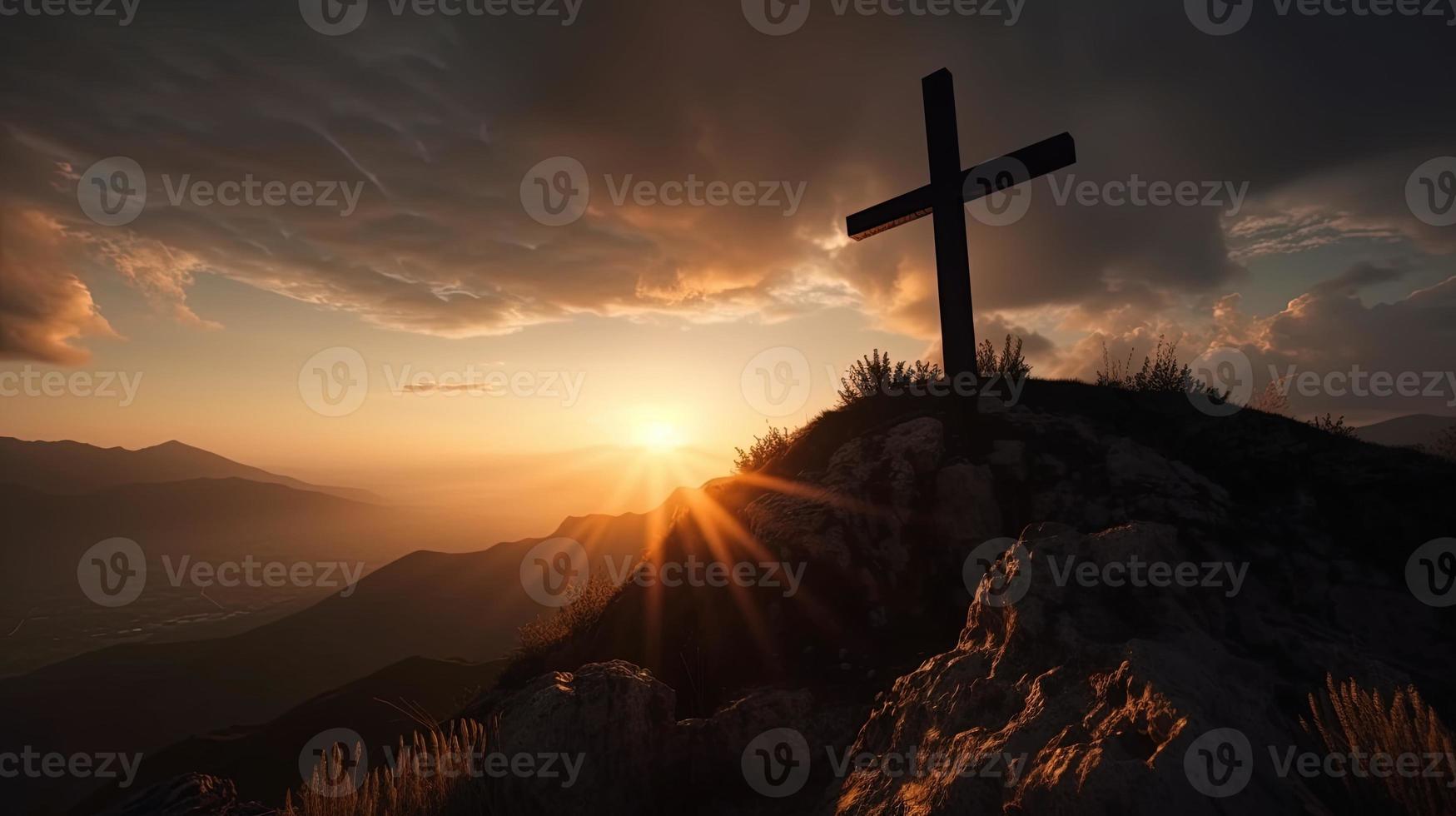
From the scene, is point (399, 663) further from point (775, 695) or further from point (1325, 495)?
point (1325, 495)

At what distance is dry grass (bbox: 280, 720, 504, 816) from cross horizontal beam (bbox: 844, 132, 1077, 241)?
9.72m

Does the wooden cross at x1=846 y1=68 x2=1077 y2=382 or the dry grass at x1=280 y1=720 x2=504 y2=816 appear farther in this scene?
the wooden cross at x1=846 y1=68 x2=1077 y2=382

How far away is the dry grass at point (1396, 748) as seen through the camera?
260cm

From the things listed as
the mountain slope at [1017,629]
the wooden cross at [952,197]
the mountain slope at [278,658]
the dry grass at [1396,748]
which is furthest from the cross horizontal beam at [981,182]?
the mountain slope at [278,658]

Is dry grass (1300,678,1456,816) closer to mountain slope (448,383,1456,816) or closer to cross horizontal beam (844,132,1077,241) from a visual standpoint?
mountain slope (448,383,1456,816)

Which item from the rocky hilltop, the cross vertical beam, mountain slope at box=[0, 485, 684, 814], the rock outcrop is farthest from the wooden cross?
mountain slope at box=[0, 485, 684, 814]

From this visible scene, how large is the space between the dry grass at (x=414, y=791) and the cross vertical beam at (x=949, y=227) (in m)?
8.06

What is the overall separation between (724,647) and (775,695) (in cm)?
205

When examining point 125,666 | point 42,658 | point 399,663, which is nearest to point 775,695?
point 399,663

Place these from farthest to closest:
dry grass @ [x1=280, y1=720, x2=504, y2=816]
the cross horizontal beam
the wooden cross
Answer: the wooden cross < the cross horizontal beam < dry grass @ [x1=280, y1=720, x2=504, y2=816]

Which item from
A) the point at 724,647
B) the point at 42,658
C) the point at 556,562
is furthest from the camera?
the point at 42,658

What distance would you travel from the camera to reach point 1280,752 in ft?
9.71

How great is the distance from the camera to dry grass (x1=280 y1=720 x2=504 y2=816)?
461 centimetres

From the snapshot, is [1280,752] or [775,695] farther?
[775,695]
